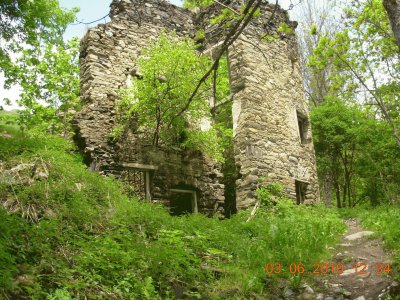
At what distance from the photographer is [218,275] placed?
4.41 metres

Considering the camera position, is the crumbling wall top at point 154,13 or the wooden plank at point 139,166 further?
the crumbling wall top at point 154,13

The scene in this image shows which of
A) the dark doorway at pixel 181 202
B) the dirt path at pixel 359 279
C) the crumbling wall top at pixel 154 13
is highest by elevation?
the crumbling wall top at pixel 154 13

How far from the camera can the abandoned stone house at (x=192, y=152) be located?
8.19 m

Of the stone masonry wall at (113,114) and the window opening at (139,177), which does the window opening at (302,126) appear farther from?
the window opening at (139,177)

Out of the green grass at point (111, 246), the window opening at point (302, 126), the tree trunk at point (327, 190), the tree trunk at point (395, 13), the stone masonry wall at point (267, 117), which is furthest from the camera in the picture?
the tree trunk at point (327, 190)

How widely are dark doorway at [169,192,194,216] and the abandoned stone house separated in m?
0.02

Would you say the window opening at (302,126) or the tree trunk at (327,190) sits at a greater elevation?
the window opening at (302,126)

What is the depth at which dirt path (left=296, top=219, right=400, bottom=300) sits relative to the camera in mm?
3981

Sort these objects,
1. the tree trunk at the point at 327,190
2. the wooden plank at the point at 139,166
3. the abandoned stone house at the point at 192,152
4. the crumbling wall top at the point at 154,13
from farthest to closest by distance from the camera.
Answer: the tree trunk at the point at 327,190 < the crumbling wall top at the point at 154,13 < the abandoned stone house at the point at 192,152 < the wooden plank at the point at 139,166

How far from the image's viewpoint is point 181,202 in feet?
30.1

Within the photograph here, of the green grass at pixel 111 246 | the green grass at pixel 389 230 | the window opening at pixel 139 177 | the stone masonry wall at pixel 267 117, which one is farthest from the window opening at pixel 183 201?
the green grass at pixel 389 230
